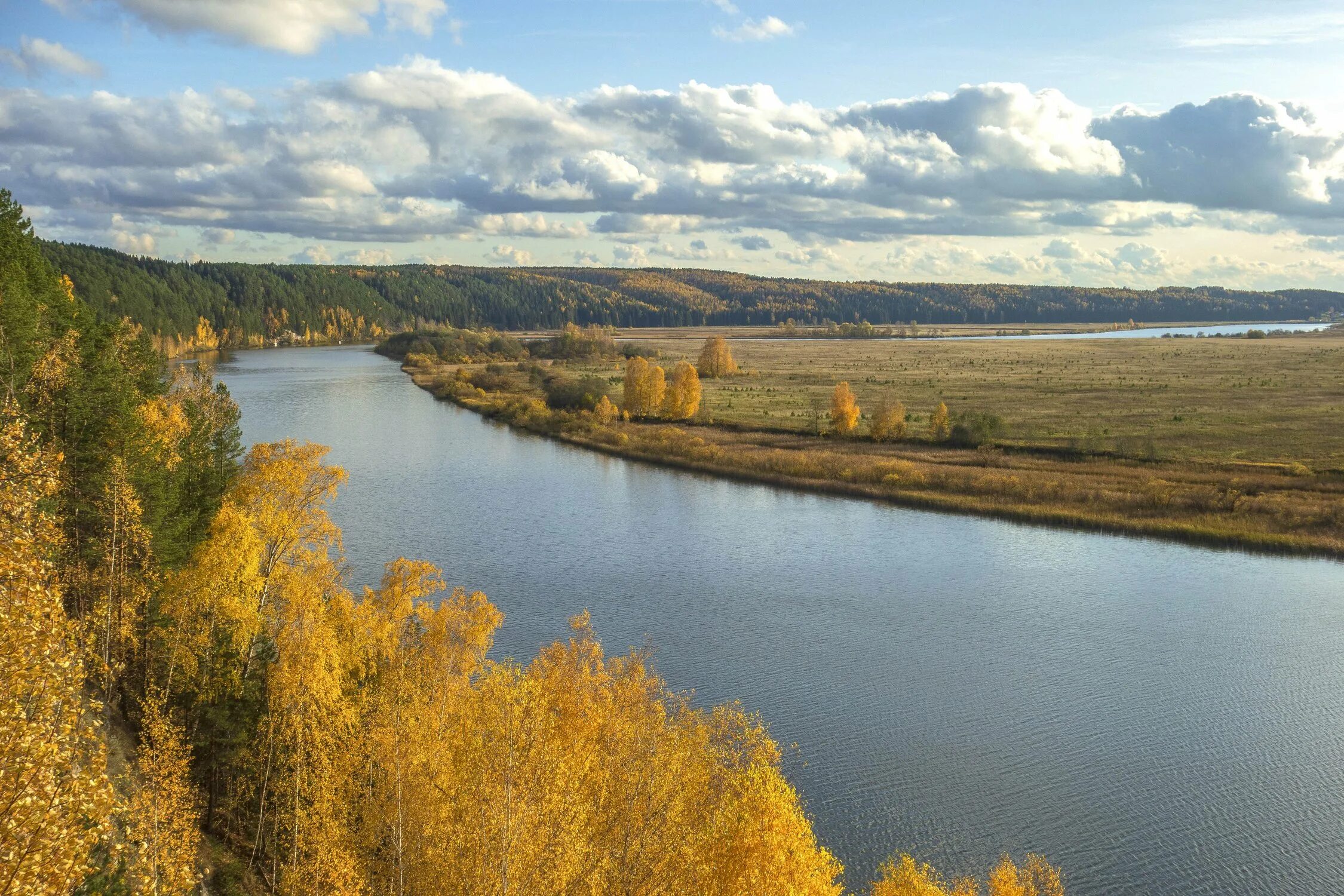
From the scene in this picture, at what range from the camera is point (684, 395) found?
77.9 metres

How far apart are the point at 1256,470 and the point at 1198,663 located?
27.7 m

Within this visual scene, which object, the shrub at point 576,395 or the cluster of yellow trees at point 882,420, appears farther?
the shrub at point 576,395

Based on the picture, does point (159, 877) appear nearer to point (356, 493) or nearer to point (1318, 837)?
point (1318, 837)

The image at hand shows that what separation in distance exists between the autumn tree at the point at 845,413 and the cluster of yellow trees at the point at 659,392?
13.1 m

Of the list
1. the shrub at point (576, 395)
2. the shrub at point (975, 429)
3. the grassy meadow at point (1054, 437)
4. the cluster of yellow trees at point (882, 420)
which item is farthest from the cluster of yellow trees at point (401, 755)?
the shrub at point (576, 395)

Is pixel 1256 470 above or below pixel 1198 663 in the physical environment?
above

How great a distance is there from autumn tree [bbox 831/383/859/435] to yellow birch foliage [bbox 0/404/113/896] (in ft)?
206

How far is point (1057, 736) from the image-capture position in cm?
2458

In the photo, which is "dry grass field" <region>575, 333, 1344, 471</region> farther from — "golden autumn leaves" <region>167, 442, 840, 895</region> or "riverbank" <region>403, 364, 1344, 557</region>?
"golden autumn leaves" <region>167, 442, 840, 895</region>

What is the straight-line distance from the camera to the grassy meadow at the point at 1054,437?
46.8 m

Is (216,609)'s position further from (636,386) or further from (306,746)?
(636,386)

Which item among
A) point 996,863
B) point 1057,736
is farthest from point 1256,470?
point 996,863

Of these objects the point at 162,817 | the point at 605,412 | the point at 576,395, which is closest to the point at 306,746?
the point at 162,817

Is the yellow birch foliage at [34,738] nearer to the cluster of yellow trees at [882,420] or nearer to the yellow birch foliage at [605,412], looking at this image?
the cluster of yellow trees at [882,420]
